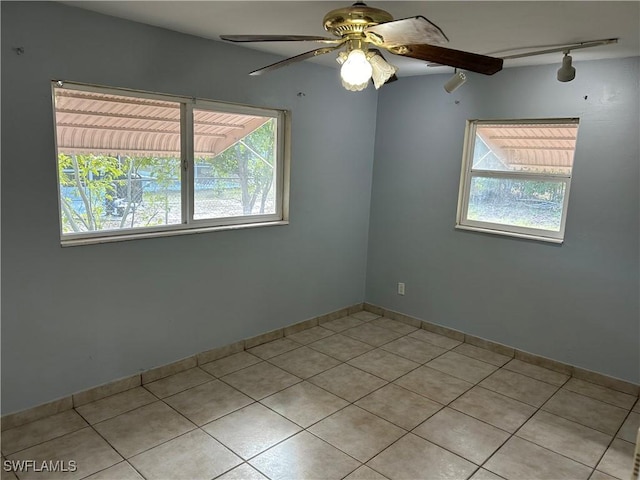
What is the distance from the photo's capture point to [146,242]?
2934mm

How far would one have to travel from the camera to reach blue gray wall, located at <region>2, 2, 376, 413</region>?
2.38 m

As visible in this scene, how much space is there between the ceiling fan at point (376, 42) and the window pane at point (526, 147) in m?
1.75

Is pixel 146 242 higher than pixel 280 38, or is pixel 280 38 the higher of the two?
pixel 280 38

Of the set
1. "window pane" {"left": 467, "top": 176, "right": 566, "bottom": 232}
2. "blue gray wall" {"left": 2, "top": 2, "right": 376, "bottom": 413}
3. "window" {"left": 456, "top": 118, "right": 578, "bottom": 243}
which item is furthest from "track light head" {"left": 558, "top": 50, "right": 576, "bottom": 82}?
"blue gray wall" {"left": 2, "top": 2, "right": 376, "bottom": 413}

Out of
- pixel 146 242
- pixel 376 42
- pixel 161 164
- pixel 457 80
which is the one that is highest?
pixel 457 80

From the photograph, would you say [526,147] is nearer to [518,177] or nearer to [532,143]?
[532,143]

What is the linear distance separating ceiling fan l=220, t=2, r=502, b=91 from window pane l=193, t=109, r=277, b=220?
54.2 inches

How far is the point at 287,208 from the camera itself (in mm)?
3783

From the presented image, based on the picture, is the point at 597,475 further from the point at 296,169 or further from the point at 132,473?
the point at 296,169

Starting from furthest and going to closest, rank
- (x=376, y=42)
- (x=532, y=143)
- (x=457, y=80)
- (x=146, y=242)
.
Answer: (x=532, y=143), (x=457, y=80), (x=146, y=242), (x=376, y=42)

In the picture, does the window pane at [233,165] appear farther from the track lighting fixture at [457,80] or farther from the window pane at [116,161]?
the track lighting fixture at [457,80]

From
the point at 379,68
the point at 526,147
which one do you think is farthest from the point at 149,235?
the point at 526,147

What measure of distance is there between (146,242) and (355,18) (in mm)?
1943

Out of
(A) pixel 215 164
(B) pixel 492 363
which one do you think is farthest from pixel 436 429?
(A) pixel 215 164
